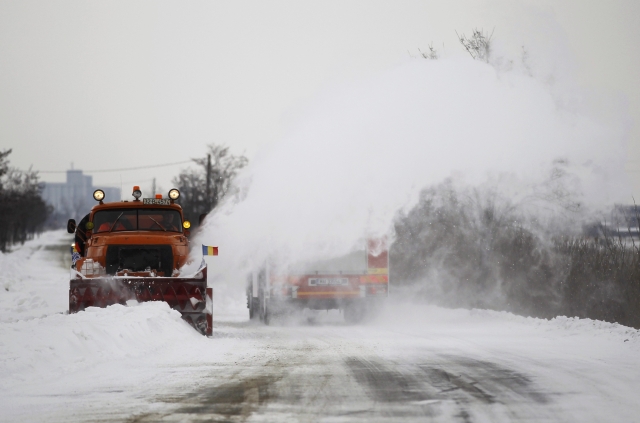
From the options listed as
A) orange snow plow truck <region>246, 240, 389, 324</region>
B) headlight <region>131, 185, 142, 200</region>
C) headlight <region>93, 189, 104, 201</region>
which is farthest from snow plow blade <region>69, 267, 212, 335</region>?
orange snow plow truck <region>246, 240, 389, 324</region>

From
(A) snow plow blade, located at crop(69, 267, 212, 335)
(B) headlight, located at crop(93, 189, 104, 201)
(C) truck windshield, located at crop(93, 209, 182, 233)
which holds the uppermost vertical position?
(B) headlight, located at crop(93, 189, 104, 201)

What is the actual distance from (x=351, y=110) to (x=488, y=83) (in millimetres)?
3463

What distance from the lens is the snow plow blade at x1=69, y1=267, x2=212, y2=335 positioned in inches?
548

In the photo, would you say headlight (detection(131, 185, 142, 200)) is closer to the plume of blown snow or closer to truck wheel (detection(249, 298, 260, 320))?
the plume of blown snow

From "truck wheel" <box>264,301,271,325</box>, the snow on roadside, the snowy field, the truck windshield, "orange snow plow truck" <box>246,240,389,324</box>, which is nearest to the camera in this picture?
the snowy field

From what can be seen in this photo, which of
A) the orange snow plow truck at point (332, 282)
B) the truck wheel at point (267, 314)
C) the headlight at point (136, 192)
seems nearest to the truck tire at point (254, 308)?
the truck wheel at point (267, 314)

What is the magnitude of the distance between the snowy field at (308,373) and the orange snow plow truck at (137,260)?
52cm

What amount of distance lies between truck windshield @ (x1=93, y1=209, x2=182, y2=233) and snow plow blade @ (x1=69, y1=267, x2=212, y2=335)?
172cm

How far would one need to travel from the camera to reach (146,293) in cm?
1392

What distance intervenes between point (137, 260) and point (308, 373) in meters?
6.64

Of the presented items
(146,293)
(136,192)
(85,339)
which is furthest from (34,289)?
(85,339)

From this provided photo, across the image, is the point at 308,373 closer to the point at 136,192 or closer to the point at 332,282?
the point at 136,192

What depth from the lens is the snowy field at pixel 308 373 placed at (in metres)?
6.68

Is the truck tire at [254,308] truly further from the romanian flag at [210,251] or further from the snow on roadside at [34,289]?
the snow on roadside at [34,289]
